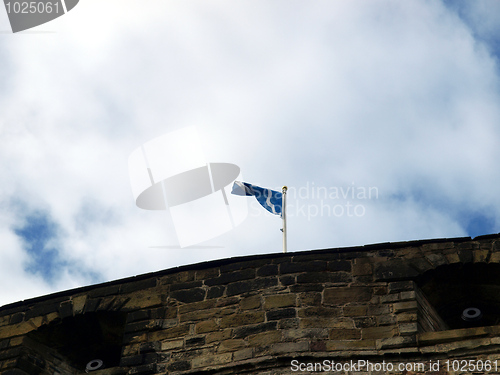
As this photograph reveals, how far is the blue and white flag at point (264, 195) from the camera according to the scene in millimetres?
12461

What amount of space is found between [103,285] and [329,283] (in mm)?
2795

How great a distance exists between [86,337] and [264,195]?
397 centimetres

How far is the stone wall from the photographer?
26.9 feet

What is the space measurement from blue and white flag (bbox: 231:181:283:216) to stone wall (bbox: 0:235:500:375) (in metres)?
3.14

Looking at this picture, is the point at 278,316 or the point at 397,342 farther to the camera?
the point at 278,316

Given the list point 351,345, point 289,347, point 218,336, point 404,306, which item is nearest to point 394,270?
point 404,306

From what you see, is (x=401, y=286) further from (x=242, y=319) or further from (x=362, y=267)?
(x=242, y=319)

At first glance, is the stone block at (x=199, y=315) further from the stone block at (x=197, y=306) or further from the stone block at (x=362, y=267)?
the stone block at (x=362, y=267)

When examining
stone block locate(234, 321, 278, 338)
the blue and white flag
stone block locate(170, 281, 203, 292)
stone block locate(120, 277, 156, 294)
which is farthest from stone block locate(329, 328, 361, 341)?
the blue and white flag

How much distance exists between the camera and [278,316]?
8.65 m

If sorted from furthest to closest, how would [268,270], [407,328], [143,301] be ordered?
[143,301]
[268,270]
[407,328]

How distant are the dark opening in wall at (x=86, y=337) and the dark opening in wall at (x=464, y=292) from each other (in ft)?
11.9

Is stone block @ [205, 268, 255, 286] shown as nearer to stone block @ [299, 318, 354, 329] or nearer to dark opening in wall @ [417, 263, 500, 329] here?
stone block @ [299, 318, 354, 329]

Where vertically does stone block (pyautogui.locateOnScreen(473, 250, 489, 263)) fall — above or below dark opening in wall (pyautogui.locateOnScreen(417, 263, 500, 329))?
above
